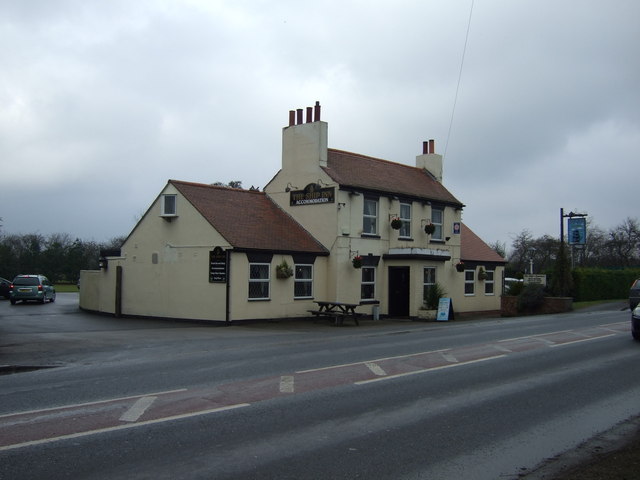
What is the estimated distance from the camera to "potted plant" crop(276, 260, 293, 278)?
23766 millimetres

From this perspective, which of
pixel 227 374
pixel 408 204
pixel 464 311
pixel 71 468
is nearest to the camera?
pixel 71 468

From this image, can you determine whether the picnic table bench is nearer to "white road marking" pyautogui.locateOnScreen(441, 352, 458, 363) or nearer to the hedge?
"white road marking" pyautogui.locateOnScreen(441, 352, 458, 363)

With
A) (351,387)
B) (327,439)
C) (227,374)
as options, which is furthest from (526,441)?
(227,374)

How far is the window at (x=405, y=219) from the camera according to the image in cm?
2869

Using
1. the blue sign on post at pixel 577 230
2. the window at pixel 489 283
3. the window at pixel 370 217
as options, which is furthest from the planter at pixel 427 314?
the blue sign on post at pixel 577 230

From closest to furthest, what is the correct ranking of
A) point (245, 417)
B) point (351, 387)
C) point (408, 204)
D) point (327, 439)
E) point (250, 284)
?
point (327, 439) → point (245, 417) → point (351, 387) → point (250, 284) → point (408, 204)

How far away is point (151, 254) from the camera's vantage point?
84.2 feet

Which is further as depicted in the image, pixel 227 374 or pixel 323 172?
pixel 323 172

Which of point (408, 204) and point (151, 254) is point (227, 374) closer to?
point (151, 254)

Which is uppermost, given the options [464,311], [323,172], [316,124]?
[316,124]

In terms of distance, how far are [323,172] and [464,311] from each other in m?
11.9

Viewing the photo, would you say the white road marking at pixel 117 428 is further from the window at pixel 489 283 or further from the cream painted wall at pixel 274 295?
the window at pixel 489 283

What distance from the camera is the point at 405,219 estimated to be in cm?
2881

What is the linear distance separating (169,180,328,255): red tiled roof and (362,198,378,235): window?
2384 mm
